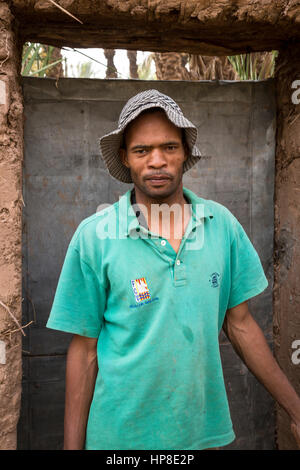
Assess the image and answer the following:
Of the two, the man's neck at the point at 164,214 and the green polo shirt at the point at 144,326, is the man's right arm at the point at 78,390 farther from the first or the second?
the man's neck at the point at 164,214

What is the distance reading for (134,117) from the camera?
1513mm

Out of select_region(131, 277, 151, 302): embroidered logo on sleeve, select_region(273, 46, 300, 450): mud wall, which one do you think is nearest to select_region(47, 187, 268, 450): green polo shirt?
select_region(131, 277, 151, 302): embroidered logo on sleeve

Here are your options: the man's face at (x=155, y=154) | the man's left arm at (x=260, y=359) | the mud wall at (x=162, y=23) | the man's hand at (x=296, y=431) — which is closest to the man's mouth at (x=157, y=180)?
the man's face at (x=155, y=154)

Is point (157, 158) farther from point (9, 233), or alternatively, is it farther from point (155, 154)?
point (9, 233)

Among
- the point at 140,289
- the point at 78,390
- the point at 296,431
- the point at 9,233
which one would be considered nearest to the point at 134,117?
the point at 140,289

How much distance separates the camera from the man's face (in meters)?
1.56

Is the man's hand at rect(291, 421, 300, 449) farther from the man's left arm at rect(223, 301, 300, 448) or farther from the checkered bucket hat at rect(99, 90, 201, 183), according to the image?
the checkered bucket hat at rect(99, 90, 201, 183)

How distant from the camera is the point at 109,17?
1872 mm

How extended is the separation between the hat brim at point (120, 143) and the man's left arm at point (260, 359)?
0.71 metres

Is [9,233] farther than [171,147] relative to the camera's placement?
Yes

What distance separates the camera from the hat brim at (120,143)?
4.99 feet

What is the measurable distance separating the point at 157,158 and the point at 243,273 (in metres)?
0.63

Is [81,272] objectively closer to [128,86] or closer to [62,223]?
[62,223]

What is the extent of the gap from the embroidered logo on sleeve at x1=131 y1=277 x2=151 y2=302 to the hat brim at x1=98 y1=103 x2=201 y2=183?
1.75ft
